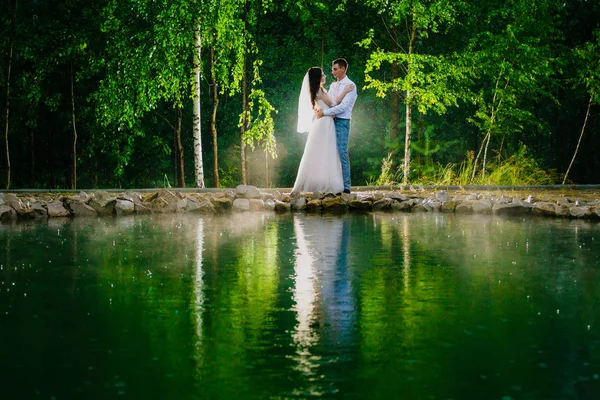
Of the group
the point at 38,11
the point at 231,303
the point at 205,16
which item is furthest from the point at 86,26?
the point at 231,303

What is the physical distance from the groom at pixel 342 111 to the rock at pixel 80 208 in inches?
182

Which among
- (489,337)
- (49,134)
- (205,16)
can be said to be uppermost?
(205,16)

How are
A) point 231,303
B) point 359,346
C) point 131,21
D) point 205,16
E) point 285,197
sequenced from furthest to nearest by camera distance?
point 131,21, point 205,16, point 285,197, point 231,303, point 359,346

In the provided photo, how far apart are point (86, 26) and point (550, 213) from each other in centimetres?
1399

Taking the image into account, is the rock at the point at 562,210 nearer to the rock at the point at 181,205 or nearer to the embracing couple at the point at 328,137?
the embracing couple at the point at 328,137

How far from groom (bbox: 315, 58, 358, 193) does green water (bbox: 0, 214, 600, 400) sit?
6.57 m

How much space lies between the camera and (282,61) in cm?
3347

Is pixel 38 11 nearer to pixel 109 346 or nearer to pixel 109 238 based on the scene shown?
pixel 109 238

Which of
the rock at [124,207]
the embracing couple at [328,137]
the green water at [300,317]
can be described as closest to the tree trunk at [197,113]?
the embracing couple at [328,137]

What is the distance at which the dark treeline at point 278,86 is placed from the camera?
23.0 metres

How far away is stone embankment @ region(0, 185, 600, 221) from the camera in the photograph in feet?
51.6

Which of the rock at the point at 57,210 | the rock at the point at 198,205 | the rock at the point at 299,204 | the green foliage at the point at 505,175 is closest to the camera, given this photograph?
the rock at the point at 57,210

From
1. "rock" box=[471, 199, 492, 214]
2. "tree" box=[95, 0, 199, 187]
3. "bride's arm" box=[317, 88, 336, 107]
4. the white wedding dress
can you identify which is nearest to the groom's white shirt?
"bride's arm" box=[317, 88, 336, 107]

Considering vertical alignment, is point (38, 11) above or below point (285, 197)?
above
